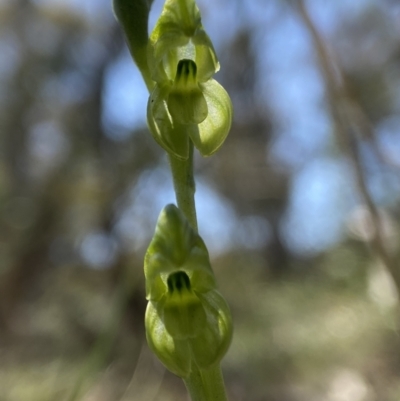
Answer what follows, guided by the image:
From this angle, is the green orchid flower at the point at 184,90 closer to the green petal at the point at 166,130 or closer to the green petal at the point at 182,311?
the green petal at the point at 166,130

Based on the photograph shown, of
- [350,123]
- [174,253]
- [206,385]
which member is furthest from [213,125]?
[350,123]

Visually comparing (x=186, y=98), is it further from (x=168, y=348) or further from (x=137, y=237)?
(x=137, y=237)

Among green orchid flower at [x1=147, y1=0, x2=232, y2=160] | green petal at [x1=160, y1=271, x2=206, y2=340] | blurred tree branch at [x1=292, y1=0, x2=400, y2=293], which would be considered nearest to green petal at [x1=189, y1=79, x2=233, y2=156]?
green orchid flower at [x1=147, y1=0, x2=232, y2=160]

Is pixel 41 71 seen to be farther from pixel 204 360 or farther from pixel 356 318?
pixel 204 360

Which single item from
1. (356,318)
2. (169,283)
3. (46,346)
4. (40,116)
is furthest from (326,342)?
(40,116)

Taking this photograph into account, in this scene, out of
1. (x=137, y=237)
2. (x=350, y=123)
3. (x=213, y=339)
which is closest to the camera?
(x=213, y=339)

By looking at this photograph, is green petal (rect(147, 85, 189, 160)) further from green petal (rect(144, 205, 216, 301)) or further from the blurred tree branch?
the blurred tree branch
